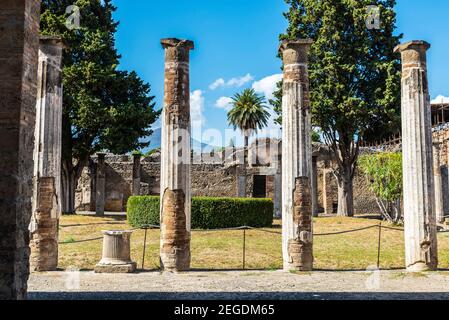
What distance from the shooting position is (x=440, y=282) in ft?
27.7

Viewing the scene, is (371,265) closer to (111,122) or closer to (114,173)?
(111,122)

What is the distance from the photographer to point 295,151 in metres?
9.88

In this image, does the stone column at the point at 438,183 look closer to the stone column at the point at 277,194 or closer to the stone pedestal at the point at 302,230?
the stone column at the point at 277,194

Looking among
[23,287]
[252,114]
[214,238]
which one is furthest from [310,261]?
[252,114]

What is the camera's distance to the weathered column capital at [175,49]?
994cm

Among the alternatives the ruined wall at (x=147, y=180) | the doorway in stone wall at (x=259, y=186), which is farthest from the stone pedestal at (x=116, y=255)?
the doorway in stone wall at (x=259, y=186)

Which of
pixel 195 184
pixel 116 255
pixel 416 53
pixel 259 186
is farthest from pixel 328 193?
pixel 116 255

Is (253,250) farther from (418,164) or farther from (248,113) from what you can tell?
(248,113)

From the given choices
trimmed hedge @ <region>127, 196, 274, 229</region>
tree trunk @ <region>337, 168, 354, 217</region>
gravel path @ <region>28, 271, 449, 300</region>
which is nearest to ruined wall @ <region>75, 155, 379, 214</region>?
tree trunk @ <region>337, 168, 354, 217</region>

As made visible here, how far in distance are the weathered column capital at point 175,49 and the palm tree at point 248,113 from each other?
31.3 meters

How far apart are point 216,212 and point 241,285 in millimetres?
9904

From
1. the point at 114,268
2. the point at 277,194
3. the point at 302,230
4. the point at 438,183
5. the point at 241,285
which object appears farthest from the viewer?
the point at 277,194

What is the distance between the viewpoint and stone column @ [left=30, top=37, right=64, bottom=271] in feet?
30.7

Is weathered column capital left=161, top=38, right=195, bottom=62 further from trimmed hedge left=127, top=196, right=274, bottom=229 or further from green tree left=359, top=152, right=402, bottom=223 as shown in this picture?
green tree left=359, top=152, right=402, bottom=223
